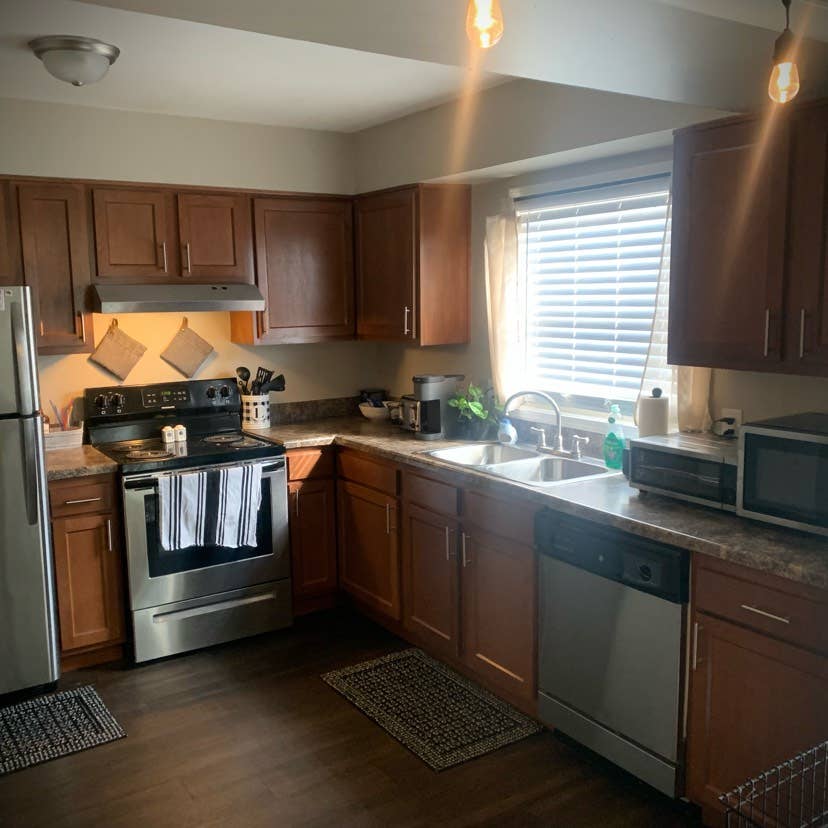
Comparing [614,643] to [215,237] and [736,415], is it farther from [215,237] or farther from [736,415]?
[215,237]

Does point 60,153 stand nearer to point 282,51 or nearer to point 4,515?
point 282,51

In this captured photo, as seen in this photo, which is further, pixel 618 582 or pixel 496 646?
pixel 496 646

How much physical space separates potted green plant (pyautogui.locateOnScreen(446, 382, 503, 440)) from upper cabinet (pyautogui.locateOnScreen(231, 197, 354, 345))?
875 mm

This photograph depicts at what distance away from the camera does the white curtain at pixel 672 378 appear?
2986mm

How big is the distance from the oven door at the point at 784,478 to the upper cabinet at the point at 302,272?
2.48 metres

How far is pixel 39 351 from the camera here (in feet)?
11.9

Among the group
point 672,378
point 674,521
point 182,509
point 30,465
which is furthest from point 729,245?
point 30,465

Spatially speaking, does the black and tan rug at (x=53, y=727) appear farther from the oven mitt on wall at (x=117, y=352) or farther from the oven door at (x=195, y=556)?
the oven mitt on wall at (x=117, y=352)

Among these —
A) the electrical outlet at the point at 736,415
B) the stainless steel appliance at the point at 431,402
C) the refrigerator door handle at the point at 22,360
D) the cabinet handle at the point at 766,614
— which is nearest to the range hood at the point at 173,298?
the refrigerator door handle at the point at 22,360

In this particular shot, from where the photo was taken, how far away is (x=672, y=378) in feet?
10.1

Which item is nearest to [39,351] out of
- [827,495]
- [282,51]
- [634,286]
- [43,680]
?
[43,680]

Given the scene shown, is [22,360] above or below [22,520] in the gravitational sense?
above

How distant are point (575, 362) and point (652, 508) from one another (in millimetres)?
1122

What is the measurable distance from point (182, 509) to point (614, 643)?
1890 mm
